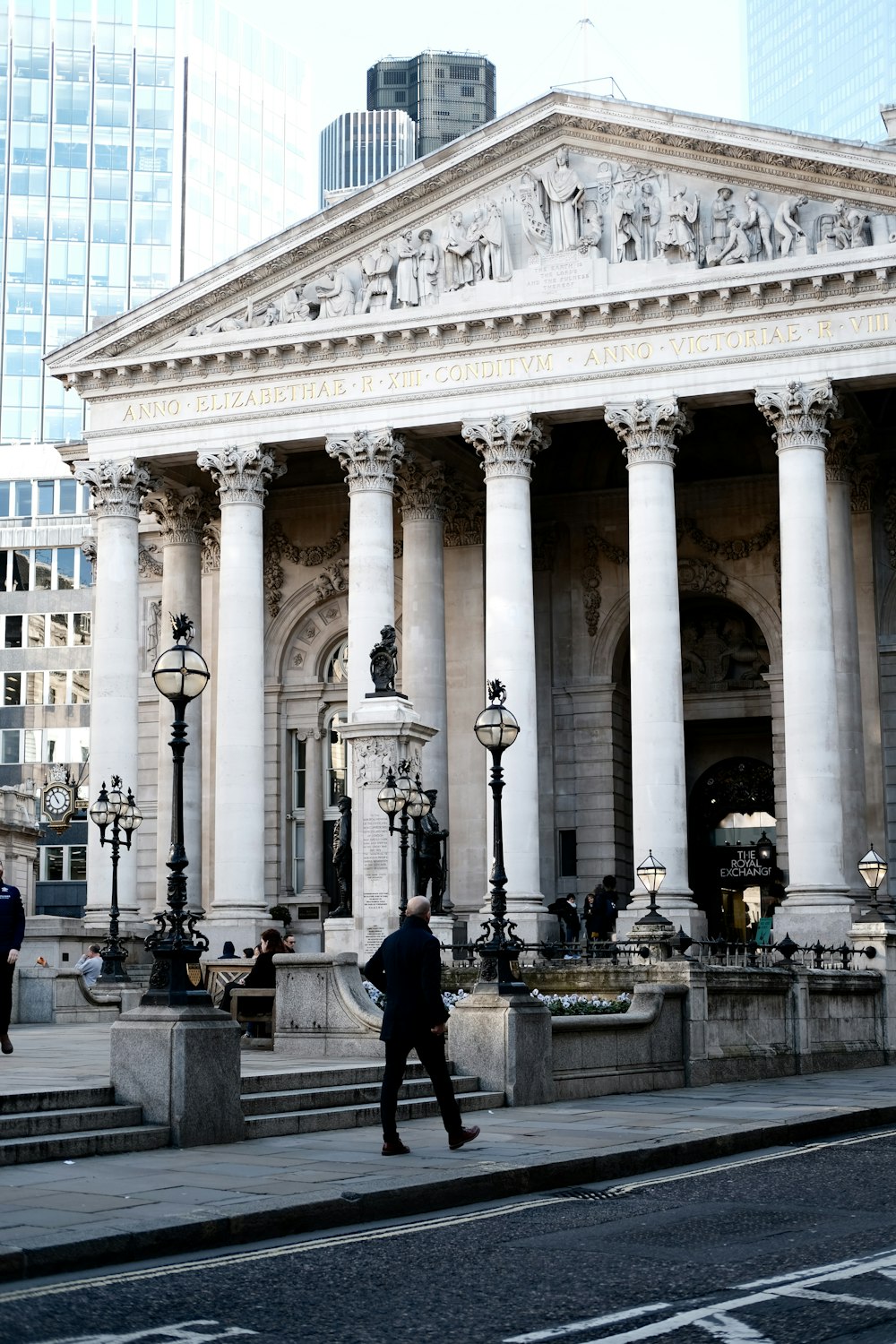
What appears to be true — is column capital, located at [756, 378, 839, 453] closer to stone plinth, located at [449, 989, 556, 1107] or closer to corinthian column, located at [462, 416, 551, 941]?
corinthian column, located at [462, 416, 551, 941]

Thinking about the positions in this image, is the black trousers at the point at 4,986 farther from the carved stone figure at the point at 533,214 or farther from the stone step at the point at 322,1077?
the carved stone figure at the point at 533,214

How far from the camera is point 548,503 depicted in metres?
54.9

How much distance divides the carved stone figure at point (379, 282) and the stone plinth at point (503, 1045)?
29123 mm

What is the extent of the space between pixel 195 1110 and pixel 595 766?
3692 cm

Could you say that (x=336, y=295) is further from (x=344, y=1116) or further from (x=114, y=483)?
(x=344, y=1116)

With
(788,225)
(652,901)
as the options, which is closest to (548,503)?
(788,225)

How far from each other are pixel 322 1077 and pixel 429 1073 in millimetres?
4090

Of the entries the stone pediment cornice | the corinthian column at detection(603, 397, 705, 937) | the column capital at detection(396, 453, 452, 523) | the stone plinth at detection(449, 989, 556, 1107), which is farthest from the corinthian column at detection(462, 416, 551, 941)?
the stone plinth at detection(449, 989, 556, 1107)

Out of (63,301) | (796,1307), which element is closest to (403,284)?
(796,1307)

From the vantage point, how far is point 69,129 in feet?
350

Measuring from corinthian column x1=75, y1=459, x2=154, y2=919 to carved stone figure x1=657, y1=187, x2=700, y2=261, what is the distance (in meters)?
15.5

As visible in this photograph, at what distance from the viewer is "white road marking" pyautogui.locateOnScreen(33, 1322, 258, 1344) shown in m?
9.48

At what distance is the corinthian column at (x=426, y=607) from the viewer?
159 ft

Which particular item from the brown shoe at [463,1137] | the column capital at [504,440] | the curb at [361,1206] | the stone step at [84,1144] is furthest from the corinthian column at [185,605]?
the brown shoe at [463,1137]
